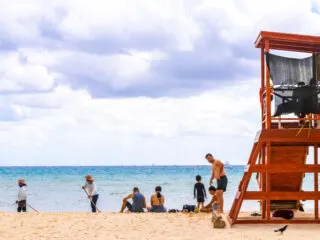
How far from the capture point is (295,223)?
655 inches

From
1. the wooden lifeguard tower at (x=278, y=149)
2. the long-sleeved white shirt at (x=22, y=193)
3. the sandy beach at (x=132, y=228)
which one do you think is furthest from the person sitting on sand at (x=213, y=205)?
the long-sleeved white shirt at (x=22, y=193)

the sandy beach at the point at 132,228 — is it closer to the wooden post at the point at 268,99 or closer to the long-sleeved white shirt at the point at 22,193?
the wooden post at the point at 268,99

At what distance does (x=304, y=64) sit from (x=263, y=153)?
2.51 meters

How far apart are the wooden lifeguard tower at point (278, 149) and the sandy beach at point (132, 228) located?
0.73m

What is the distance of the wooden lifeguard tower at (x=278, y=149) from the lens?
16.2 metres

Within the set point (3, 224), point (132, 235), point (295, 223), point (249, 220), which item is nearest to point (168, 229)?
point (132, 235)

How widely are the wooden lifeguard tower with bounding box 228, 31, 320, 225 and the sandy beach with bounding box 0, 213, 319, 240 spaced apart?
2.40ft

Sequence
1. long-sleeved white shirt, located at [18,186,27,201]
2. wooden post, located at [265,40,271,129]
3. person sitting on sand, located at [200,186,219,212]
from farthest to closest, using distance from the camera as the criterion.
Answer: long-sleeved white shirt, located at [18,186,27,201], person sitting on sand, located at [200,186,219,212], wooden post, located at [265,40,271,129]

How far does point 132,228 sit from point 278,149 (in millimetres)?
4294

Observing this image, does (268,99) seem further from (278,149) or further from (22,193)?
(22,193)

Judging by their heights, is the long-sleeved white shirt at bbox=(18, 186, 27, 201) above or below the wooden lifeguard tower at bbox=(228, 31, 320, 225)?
below

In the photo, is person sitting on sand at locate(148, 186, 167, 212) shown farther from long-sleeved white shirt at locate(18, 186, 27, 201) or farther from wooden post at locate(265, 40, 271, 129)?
wooden post at locate(265, 40, 271, 129)

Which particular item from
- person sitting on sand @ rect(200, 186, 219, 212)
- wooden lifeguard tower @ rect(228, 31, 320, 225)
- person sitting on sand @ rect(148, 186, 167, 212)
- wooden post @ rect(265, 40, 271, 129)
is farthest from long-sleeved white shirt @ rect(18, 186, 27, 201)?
wooden post @ rect(265, 40, 271, 129)

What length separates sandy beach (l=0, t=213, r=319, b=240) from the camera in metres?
14.6
